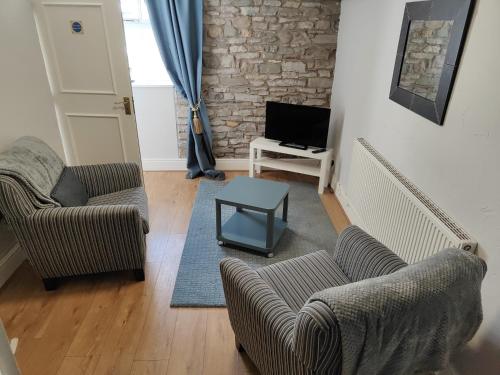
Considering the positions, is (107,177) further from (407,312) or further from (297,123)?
(407,312)

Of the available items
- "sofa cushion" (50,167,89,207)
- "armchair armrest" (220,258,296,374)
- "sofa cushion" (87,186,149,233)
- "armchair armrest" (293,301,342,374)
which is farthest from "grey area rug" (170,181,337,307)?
"armchair armrest" (293,301,342,374)

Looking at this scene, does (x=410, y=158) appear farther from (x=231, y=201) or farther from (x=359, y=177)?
(x=231, y=201)

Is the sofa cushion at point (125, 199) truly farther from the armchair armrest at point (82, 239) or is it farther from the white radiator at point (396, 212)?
the white radiator at point (396, 212)

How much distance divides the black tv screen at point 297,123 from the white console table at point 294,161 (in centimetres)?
12

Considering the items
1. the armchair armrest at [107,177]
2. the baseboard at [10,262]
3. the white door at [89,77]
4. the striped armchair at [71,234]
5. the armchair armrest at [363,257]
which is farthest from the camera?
the white door at [89,77]

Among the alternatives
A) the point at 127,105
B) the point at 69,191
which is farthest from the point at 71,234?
the point at 127,105

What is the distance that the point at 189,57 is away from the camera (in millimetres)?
3494

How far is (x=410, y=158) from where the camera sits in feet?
6.93

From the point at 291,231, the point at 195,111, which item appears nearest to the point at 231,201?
the point at 291,231

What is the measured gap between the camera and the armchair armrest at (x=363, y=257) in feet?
5.18

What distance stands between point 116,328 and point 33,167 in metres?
1.13

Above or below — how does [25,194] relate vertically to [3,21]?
below

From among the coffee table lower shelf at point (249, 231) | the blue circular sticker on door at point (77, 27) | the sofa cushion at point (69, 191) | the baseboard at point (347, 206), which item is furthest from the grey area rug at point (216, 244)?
the blue circular sticker on door at point (77, 27)

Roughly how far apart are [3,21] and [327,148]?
3032 mm
